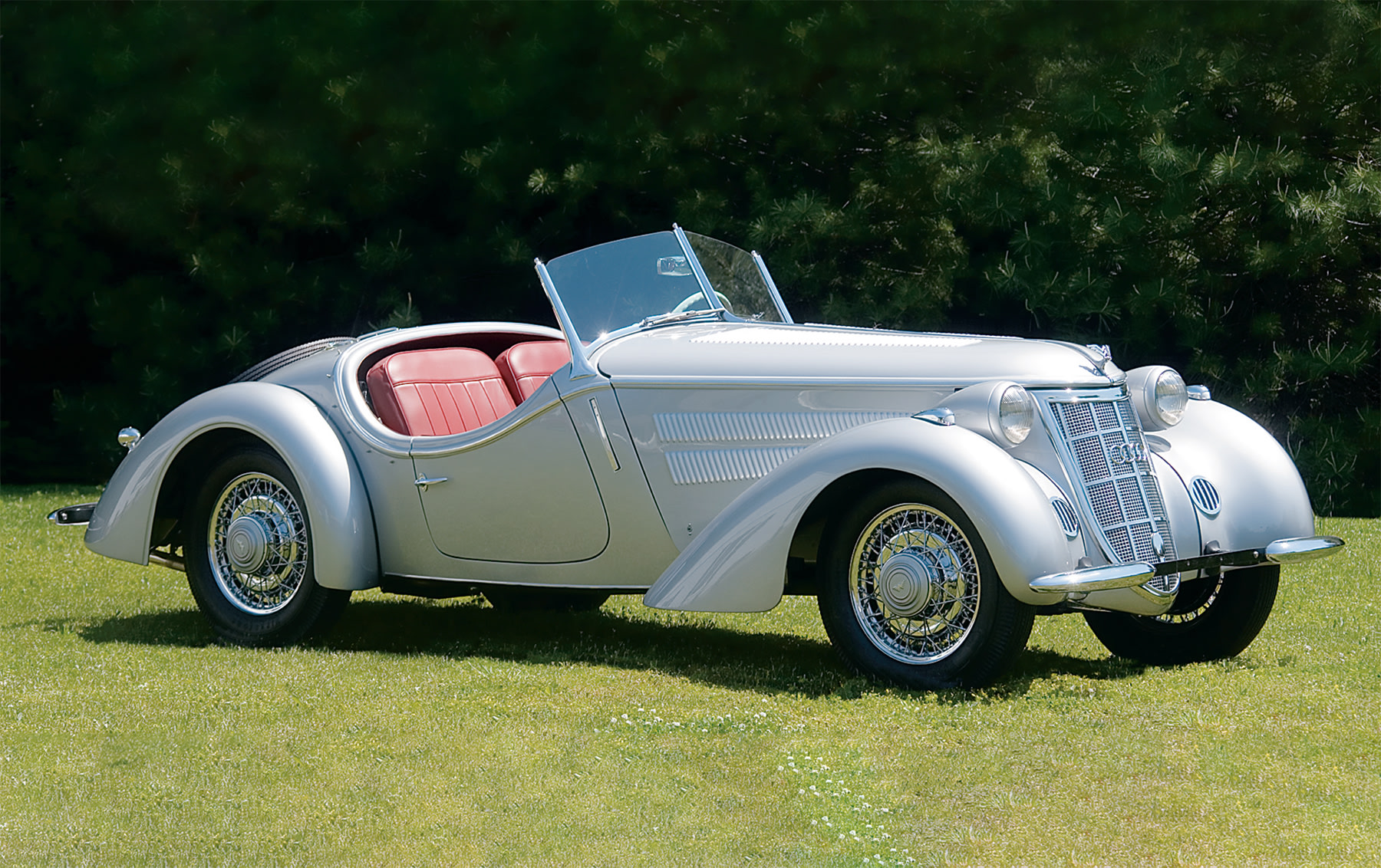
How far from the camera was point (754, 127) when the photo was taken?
14734 millimetres

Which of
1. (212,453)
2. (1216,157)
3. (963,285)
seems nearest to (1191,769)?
(212,453)

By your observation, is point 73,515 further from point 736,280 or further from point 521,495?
point 736,280

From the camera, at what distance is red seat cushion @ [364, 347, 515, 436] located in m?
7.02

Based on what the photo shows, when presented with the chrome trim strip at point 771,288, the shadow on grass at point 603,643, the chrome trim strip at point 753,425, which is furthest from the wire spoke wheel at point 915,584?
the chrome trim strip at point 771,288

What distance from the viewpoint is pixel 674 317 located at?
6734 mm

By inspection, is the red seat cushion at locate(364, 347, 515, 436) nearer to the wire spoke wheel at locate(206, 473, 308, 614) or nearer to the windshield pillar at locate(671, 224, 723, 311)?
the wire spoke wheel at locate(206, 473, 308, 614)

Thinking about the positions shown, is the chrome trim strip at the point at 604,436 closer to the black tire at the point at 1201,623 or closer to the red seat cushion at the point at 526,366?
the red seat cushion at the point at 526,366

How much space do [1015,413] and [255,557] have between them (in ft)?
11.7

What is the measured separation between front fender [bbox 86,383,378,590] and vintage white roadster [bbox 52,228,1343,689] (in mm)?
12

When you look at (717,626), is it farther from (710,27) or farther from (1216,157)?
(710,27)

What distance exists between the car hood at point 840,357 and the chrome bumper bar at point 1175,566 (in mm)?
764

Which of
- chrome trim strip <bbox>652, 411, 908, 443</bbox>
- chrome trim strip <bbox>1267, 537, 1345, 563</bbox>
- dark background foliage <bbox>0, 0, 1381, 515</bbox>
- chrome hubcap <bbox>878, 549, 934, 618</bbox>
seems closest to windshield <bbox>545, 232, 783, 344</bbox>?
chrome trim strip <bbox>652, 411, 908, 443</bbox>

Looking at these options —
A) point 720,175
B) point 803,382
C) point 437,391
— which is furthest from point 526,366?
point 720,175

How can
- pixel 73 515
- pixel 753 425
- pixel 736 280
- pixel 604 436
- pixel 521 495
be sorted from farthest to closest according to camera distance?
pixel 73 515
pixel 736 280
pixel 521 495
pixel 604 436
pixel 753 425
